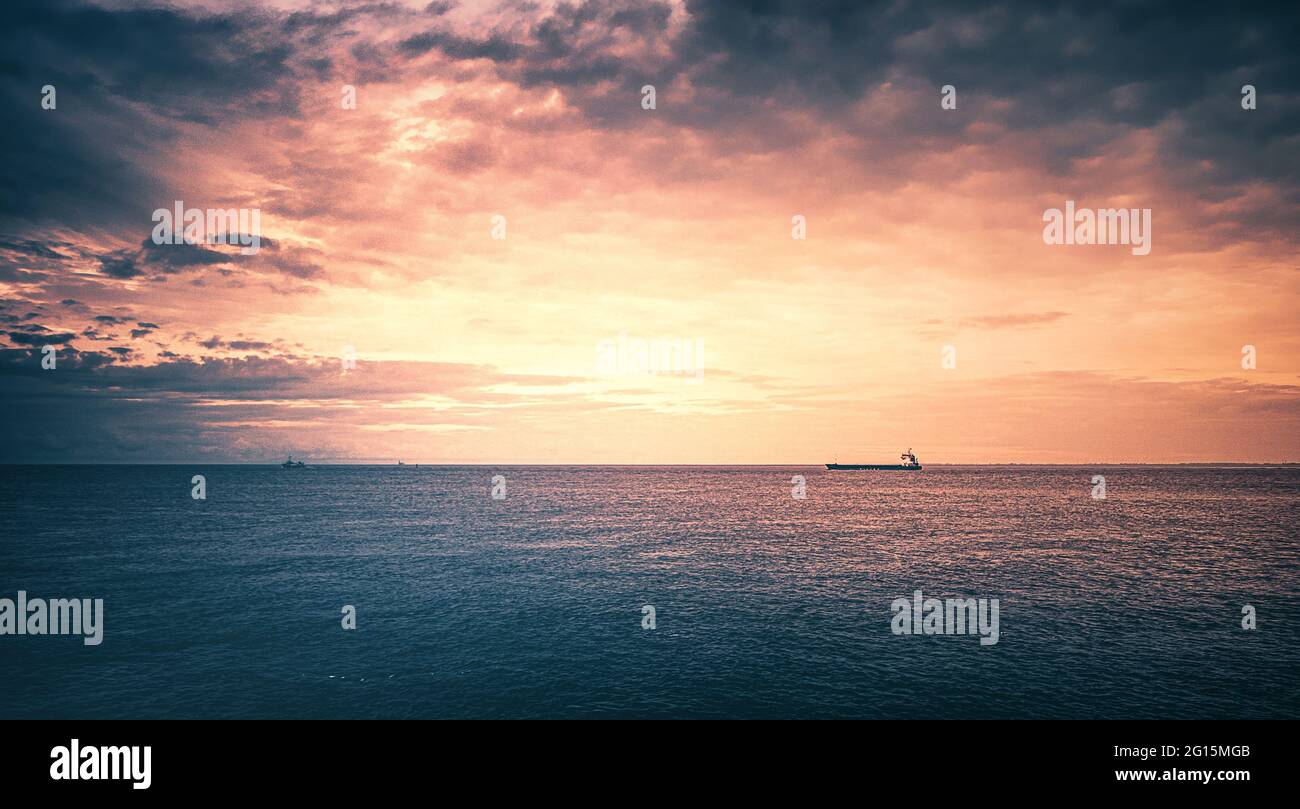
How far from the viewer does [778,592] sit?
55781mm

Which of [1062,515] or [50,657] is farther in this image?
[1062,515]

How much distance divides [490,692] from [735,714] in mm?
13791

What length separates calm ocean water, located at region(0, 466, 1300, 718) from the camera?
1264 inches

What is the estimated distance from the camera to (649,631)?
4372 centimetres

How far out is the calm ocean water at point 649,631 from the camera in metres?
32.1
